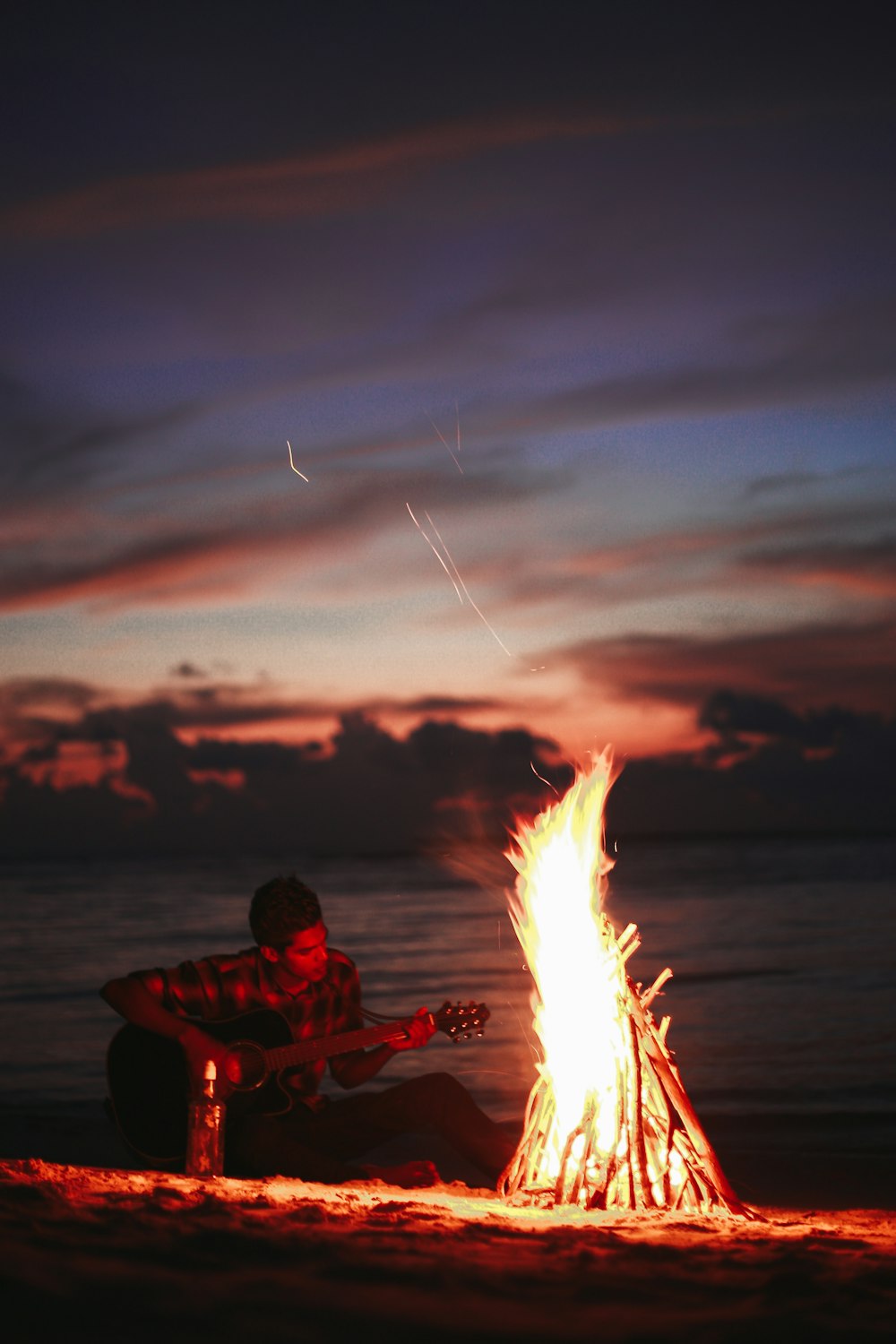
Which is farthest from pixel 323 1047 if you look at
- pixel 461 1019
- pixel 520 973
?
pixel 520 973

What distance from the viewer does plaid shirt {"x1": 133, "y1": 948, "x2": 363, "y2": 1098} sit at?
587cm

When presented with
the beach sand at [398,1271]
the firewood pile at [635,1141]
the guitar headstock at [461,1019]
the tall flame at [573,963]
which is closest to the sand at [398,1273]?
the beach sand at [398,1271]

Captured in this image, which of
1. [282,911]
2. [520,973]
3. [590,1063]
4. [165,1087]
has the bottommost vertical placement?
[165,1087]

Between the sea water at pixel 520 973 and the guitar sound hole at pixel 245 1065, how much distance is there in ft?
4.61

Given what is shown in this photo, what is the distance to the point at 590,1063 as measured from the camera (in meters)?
5.59

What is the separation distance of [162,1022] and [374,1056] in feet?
3.02

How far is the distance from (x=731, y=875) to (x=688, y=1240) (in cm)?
5050

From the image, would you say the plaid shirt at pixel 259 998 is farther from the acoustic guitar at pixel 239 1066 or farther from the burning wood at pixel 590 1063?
the burning wood at pixel 590 1063

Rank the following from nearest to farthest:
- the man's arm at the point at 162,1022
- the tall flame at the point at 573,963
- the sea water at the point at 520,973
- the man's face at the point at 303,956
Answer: the tall flame at the point at 573,963
the man's arm at the point at 162,1022
the man's face at the point at 303,956
the sea water at the point at 520,973

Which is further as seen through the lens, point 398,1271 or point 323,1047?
point 323,1047

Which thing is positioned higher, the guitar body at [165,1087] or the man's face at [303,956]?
the man's face at [303,956]

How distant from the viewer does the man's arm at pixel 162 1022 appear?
572 cm

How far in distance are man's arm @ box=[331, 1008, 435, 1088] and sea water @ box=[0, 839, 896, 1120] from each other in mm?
683

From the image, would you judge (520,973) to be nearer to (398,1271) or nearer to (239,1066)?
(239,1066)
